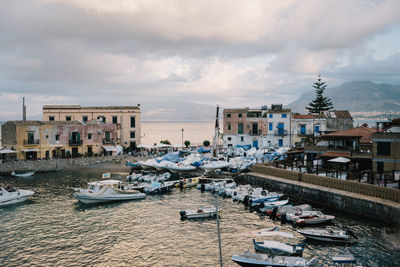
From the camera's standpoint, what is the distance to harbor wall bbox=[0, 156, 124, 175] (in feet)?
155

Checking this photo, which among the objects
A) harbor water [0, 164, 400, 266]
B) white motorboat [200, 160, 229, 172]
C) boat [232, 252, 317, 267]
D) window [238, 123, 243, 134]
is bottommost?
Answer: harbor water [0, 164, 400, 266]

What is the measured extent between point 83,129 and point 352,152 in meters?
45.0

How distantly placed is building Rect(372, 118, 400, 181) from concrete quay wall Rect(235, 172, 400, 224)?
4.65 metres

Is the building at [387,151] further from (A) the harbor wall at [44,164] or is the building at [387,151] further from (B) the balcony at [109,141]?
(B) the balcony at [109,141]

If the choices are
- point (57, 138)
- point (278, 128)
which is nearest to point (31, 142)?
point (57, 138)

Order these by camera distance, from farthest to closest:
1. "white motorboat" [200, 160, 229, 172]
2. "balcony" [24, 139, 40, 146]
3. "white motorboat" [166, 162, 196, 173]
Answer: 1. "balcony" [24, 139, 40, 146]
2. "white motorboat" [166, 162, 196, 173]
3. "white motorboat" [200, 160, 229, 172]

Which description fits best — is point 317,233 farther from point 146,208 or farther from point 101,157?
point 101,157

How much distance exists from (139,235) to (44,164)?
33.5 metres

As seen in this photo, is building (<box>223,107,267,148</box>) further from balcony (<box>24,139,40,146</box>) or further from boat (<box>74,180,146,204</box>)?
balcony (<box>24,139,40,146</box>)

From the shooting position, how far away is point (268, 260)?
1683 centimetres

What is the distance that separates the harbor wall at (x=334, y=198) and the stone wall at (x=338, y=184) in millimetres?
388

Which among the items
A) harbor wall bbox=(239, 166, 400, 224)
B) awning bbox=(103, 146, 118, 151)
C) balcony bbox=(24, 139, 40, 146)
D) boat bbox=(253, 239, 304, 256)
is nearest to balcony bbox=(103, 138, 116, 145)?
awning bbox=(103, 146, 118, 151)

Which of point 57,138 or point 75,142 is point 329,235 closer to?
point 75,142

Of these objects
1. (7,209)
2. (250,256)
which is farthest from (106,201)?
(250,256)
